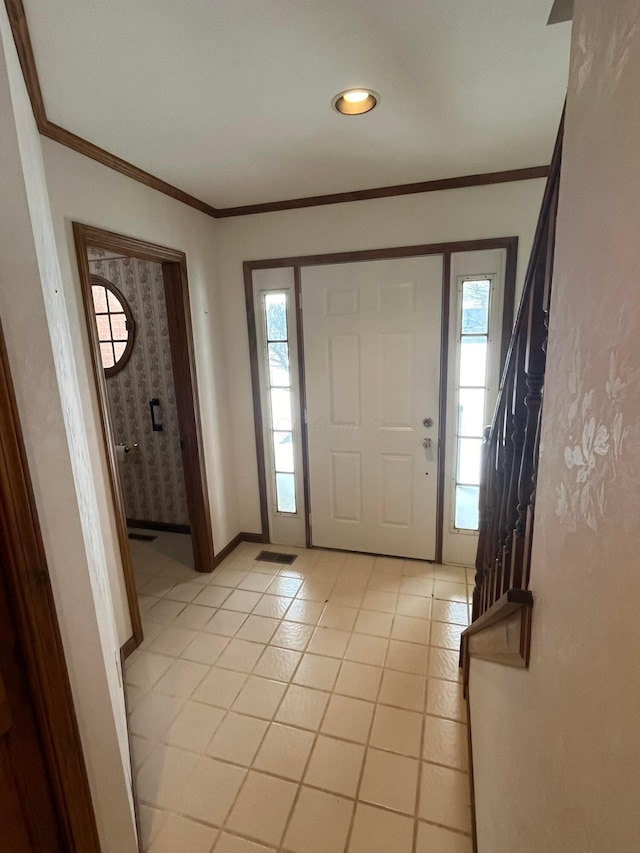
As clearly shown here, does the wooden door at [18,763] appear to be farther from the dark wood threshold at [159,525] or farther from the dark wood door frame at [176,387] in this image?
the dark wood threshold at [159,525]

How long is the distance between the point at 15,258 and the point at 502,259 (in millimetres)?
2327

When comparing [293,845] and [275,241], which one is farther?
[275,241]

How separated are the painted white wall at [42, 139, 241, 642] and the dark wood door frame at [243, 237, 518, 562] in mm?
228

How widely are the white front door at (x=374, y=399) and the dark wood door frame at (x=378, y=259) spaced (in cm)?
3

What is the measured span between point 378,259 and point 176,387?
1.48 m

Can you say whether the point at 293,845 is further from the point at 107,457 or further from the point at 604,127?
the point at 604,127

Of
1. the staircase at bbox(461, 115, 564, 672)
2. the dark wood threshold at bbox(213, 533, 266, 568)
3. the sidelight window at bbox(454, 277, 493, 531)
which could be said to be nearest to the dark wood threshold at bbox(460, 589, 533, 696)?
the staircase at bbox(461, 115, 564, 672)

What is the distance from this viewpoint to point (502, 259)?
2.41 m

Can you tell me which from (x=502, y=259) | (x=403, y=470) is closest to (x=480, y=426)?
(x=403, y=470)

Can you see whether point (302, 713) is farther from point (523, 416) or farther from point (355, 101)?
point (355, 101)

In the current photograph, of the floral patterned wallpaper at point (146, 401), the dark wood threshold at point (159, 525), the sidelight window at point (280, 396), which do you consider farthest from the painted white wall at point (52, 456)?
the dark wood threshold at point (159, 525)

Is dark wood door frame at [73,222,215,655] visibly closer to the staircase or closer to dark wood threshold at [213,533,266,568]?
dark wood threshold at [213,533,266,568]

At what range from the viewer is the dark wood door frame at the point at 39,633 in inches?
37.2

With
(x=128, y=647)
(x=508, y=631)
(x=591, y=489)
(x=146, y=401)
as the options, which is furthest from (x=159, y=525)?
(x=591, y=489)
